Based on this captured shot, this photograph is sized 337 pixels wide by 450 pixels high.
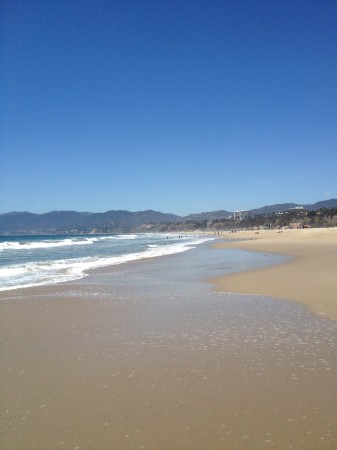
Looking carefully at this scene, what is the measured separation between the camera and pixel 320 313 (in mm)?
9367

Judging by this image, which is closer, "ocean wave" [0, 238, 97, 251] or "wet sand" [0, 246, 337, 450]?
"wet sand" [0, 246, 337, 450]

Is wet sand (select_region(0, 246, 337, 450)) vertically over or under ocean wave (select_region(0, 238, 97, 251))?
under

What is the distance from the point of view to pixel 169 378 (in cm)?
559

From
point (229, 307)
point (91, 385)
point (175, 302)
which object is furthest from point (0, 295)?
point (91, 385)

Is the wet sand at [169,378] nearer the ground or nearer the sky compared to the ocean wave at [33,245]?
nearer the ground

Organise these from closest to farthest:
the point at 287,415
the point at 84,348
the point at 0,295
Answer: the point at 287,415
the point at 84,348
the point at 0,295

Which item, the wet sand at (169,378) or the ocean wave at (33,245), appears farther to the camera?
the ocean wave at (33,245)

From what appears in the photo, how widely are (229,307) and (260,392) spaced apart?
5.52 metres

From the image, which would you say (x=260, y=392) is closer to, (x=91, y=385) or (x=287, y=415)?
(x=287, y=415)

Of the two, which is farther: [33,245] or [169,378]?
[33,245]

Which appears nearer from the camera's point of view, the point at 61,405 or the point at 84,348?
the point at 61,405

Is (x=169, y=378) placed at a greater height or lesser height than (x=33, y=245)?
lesser

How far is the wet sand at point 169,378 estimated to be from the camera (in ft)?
13.6

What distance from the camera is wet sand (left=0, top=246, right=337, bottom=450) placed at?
4137mm
